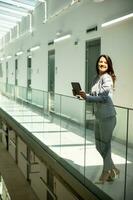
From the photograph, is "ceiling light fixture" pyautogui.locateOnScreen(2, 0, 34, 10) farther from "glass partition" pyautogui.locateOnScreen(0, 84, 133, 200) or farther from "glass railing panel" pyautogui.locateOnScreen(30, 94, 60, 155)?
"glass railing panel" pyautogui.locateOnScreen(30, 94, 60, 155)

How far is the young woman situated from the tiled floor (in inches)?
Answer: 301

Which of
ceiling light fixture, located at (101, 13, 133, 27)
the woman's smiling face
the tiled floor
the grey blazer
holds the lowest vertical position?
the tiled floor

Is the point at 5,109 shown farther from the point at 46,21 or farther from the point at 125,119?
the point at 125,119

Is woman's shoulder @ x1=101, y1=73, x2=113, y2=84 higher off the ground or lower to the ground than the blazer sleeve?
higher

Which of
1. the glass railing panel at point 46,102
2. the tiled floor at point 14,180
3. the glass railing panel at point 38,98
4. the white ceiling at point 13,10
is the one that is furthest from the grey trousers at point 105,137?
the white ceiling at point 13,10

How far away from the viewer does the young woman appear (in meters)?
3.86

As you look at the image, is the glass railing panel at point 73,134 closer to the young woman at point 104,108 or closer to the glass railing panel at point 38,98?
the young woman at point 104,108

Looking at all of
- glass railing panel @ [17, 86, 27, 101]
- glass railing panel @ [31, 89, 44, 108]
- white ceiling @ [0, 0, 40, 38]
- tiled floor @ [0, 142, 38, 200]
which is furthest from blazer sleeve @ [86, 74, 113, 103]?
white ceiling @ [0, 0, 40, 38]

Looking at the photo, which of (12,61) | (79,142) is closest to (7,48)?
(12,61)

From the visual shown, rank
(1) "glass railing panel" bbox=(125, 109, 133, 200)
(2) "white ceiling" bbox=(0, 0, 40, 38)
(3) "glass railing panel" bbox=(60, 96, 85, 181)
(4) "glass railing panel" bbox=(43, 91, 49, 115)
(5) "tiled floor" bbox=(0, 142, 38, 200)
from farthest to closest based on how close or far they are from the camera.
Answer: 1. (2) "white ceiling" bbox=(0, 0, 40, 38)
2. (5) "tiled floor" bbox=(0, 142, 38, 200)
3. (4) "glass railing panel" bbox=(43, 91, 49, 115)
4. (3) "glass railing panel" bbox=(60, 96, 85, 181)
5. (1) "glass railing panel" bbox=(125, 109, 133, 200)

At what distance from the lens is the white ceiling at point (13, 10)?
45.7 feet

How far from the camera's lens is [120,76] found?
7.52 m

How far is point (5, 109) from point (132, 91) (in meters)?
6.32

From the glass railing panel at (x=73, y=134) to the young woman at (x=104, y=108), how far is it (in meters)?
0.68
